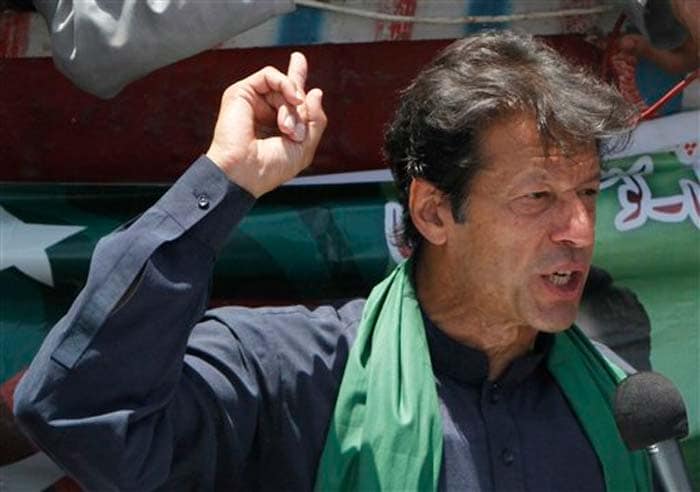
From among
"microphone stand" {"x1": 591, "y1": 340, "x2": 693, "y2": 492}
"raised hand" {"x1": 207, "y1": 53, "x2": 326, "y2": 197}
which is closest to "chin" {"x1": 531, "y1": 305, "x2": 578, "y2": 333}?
"microphone stand" {"x1": 591, "y1": 340, "x2": 693, "y2": 492}

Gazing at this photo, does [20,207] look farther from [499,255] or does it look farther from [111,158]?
[499,255]

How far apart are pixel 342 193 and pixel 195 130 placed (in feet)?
1.11

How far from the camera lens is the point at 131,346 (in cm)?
209

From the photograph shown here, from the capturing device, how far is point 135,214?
310 cm

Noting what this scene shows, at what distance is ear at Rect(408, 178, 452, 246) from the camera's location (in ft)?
8.16

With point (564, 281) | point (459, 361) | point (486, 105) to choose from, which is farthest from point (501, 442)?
point (486, 105)


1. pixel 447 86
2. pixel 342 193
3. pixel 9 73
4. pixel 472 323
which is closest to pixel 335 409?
pixel 472 323

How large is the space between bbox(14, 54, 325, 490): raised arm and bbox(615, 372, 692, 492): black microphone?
603 mm

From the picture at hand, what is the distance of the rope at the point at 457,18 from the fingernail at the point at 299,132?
0.87 metres

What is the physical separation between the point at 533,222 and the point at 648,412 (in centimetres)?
42

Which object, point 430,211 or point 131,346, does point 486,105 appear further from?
point 131,346

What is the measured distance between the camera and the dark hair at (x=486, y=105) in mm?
2389

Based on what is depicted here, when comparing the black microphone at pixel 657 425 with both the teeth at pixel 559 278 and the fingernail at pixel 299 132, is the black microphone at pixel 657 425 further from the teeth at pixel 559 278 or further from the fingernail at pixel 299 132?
the fingernail at pixel 299 132

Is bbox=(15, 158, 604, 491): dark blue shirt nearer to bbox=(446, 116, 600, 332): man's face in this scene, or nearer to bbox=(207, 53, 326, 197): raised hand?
bbox=(207, 53, 326, 197): raised hand
